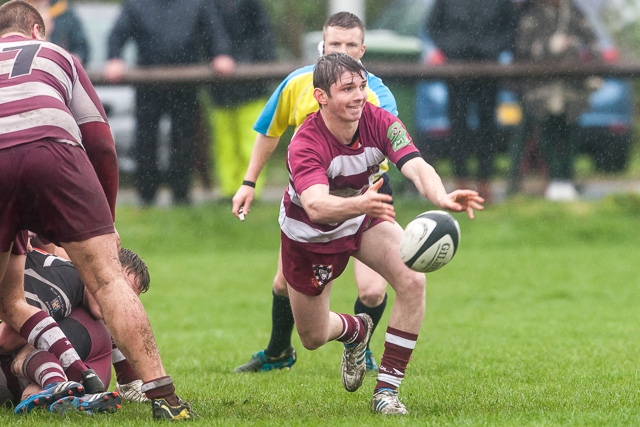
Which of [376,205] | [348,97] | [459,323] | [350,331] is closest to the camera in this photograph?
[376,205]

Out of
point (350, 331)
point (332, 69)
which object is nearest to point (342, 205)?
point (332, 69)

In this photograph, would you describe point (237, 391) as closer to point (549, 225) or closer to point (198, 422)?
point (198, 422)

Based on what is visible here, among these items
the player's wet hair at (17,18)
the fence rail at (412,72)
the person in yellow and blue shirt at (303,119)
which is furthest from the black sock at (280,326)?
the fence rail at (412,72)

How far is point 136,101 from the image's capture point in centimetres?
1404

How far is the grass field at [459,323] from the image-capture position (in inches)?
226

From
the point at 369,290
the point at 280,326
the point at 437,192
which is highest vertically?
the point at 437,192

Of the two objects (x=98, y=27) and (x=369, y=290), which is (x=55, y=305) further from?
(x=98, y=27)

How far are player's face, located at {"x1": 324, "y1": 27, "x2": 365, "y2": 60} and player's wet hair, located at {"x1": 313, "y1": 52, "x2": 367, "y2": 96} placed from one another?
1155 millimetres

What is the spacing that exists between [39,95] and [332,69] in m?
1.38

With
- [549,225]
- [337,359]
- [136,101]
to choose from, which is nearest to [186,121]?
[136,101]

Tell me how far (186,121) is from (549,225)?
4614 millimetres

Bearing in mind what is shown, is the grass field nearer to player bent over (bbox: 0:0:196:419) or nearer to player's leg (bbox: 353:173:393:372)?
player bent over (bbox: 0:0:196:419)

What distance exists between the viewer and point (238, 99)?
47.3 feet

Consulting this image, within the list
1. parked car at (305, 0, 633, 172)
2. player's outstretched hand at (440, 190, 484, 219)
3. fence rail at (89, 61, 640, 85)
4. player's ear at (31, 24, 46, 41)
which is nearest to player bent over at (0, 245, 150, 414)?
player's ear at (31, 24, 46, 41)
